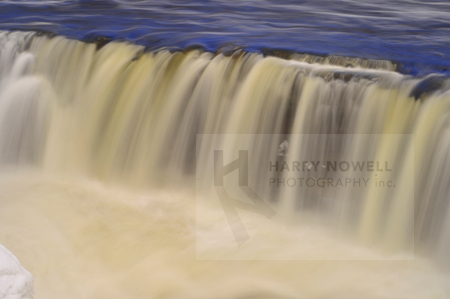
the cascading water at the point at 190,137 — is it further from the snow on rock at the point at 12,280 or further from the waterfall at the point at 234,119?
the snow on rock at the point at 12,280

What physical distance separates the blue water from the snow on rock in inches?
120

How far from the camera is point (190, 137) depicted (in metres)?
4.64

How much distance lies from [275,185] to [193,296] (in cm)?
124

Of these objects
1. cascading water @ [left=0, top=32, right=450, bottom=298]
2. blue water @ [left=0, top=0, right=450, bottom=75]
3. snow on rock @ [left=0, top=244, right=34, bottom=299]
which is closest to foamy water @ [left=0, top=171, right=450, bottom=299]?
cascading water @ [left=0, top=32, right=450, bottom=298]

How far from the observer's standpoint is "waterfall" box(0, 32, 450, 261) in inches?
154

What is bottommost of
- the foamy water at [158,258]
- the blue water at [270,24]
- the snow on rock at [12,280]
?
the foamy water at [158,258]

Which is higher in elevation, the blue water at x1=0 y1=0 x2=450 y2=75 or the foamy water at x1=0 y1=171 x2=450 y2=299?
the blue water at x1=0 y1=0 x2=450 y2=75

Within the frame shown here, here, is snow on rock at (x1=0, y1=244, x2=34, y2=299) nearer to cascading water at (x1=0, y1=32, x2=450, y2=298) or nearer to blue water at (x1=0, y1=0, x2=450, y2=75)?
cascading water at (x1=0, y1=32, x2=450, y2=298)

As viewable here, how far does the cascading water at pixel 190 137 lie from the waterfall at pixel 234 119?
0.01m

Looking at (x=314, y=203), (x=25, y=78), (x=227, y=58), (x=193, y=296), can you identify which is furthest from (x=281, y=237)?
(x=25, y=78)

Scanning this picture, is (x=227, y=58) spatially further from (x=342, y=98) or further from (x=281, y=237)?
(x=281, y=237)

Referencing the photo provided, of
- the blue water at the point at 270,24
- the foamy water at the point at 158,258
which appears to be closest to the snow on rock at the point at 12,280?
the foamy water at the point at 158,258

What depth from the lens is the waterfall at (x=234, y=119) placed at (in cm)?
390

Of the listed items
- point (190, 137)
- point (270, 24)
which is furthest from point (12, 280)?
point (270, 24)
